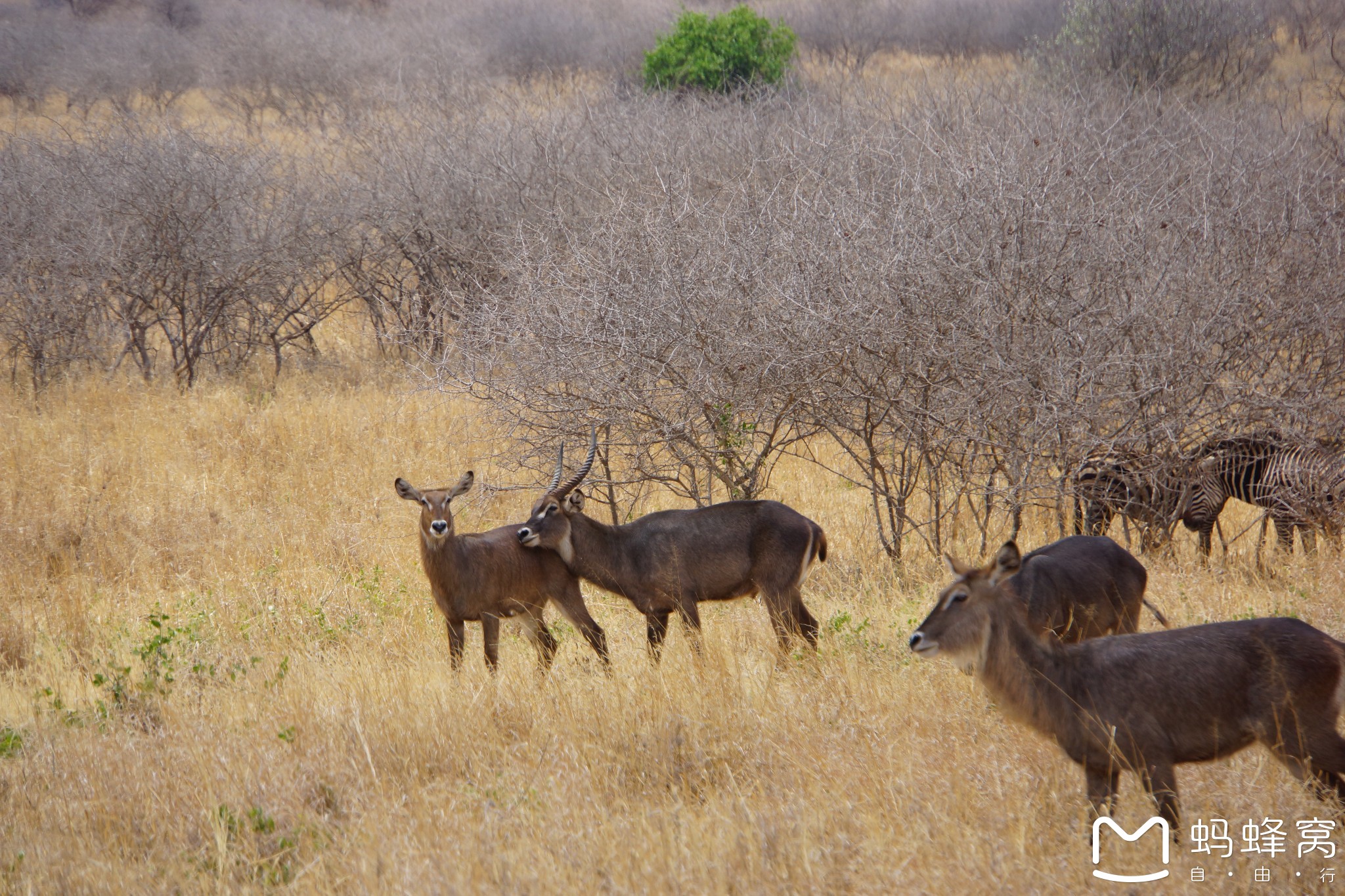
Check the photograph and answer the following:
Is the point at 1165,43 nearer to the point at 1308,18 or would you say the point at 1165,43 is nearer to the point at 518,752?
the point at 1308,18

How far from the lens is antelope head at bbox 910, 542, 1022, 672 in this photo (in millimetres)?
4316

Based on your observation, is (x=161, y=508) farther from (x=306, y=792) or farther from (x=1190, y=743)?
(x=1190, y=743)

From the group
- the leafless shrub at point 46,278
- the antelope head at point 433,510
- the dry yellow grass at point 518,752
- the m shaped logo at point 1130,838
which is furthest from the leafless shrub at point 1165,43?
the m shaped logo at point 1130,838

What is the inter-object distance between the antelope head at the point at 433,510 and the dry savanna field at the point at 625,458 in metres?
0.77

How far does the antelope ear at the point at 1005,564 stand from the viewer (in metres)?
4.42

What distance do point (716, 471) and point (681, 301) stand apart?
4.43ft

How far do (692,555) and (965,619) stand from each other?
2.66 m

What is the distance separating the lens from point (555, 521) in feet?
22.6

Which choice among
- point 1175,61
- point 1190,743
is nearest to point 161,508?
point 1190,743

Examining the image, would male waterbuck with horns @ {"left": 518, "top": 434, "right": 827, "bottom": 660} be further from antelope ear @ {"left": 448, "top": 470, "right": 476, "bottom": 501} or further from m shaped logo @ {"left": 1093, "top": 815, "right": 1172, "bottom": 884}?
m shaped logo @ {"left": 1093, "top": 815, "right": 1172, "bottom": 884}

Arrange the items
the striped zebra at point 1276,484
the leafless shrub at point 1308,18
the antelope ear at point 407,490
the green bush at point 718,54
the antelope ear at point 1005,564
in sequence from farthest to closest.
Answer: the leafless shrub at point 1308,18 < the green bush at point 718,54 < the striped zebra at point 1276,484 < the antelope ear at point 407,490 < the antelope ear at point 1005,564

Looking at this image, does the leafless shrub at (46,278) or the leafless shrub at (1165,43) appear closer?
the leafless shrub at (46,278)

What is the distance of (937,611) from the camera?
4379 mm

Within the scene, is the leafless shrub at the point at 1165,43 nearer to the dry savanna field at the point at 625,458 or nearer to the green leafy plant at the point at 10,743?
the dry savanna field at the point at 625,458
